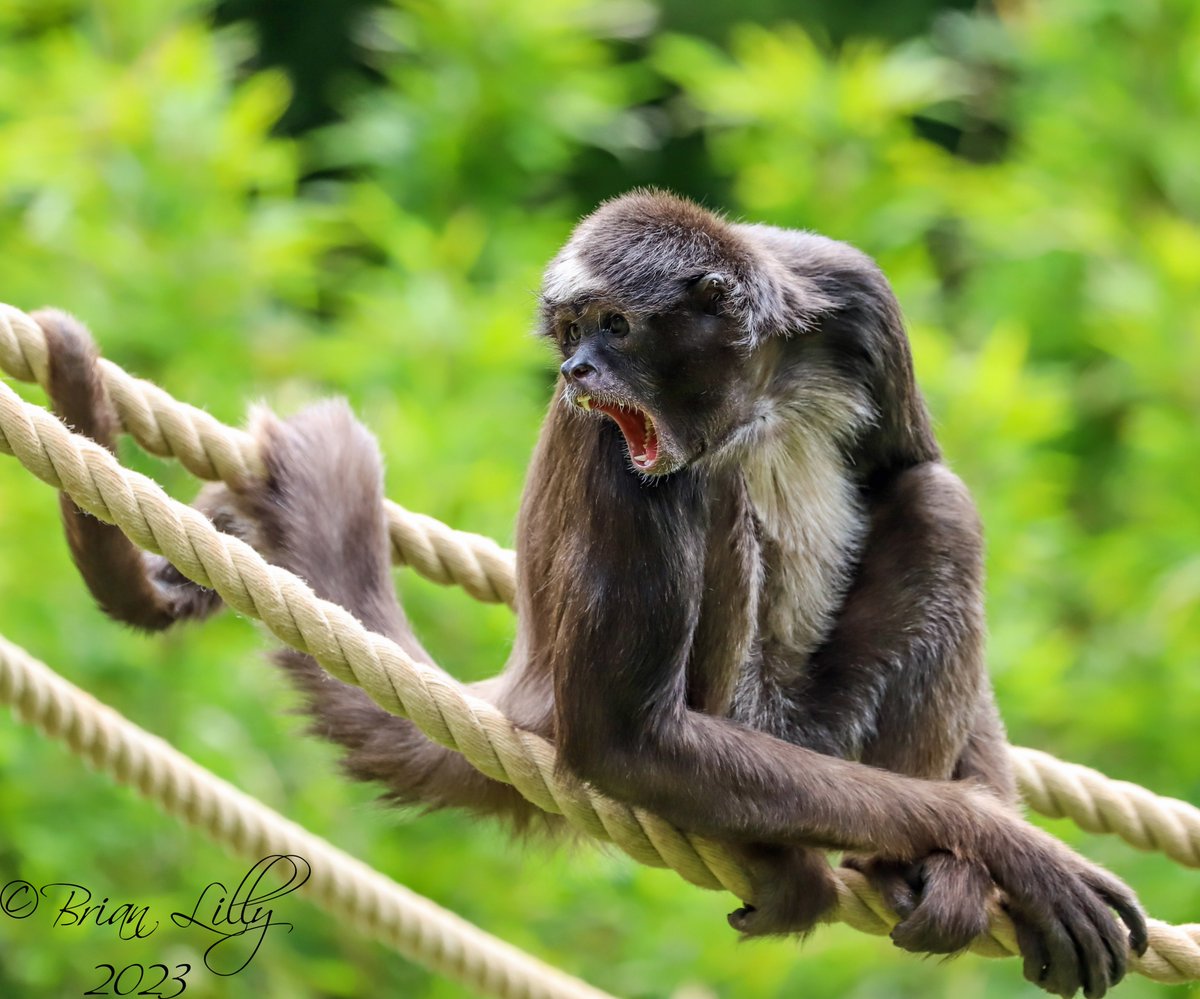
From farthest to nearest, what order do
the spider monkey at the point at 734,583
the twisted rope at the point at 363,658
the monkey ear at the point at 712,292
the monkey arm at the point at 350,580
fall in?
1. the monkey arm at the point at 350,580
2. the monkey ear at the point at 712,292
3. the spider monkey at the point at 734,583
4. the twisted rope at the point at 363,658

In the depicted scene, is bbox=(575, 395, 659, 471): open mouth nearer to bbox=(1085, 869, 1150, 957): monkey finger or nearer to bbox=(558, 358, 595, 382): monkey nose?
bbox=(558, 358, 595, 382): monkey nose

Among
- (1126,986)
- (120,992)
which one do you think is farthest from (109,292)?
(1126,986)

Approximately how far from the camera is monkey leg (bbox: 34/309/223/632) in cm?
494

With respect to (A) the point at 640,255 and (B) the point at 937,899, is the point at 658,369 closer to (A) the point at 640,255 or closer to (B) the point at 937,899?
(A) the point at 640,255

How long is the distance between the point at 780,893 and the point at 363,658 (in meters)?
1.35

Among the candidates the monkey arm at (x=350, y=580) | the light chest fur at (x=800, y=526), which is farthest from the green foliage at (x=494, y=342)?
the light chest fur at (x=800, y=526)

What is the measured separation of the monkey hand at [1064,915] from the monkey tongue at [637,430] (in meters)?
1.50

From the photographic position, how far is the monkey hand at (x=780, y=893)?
4414mm

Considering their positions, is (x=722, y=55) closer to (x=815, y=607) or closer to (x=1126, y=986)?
(x=1126, y=986)

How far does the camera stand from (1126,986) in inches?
344

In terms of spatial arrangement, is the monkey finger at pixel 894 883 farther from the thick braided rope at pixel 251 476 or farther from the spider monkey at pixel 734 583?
the thick braided rope at pixel 251 476

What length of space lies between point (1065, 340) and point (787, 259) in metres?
7.91

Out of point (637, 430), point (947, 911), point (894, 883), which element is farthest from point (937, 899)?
point (637, 430)

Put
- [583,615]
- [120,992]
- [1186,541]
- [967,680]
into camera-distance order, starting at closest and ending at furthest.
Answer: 1. [583,615]
2. [967,680]
3. [120,992]
4. [1186,541]
